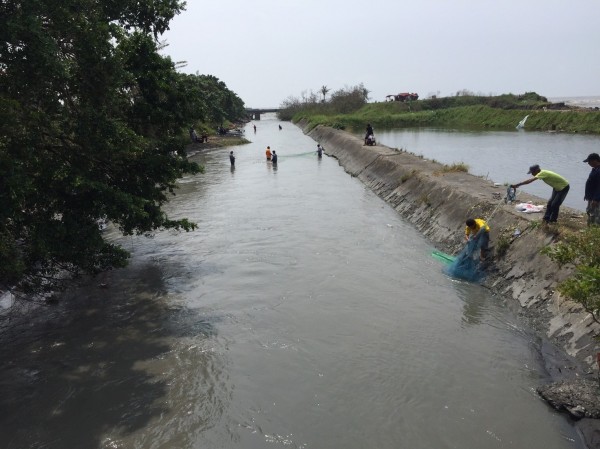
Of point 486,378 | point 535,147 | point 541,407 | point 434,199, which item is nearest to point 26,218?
Answer: point 486,378

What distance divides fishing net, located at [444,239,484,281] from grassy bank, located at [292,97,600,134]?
45298 millimetres

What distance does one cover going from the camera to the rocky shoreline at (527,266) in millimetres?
7371

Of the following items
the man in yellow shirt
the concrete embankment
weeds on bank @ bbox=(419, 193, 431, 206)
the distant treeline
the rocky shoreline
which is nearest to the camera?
the rocky shoreline

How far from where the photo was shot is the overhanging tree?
7.84 m

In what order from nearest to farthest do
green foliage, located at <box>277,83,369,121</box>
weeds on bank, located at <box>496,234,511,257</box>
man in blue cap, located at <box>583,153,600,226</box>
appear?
man in blue cap, located at <box>583,153,600,226</box>
weeds on bank, located at <box>496,234,511,257</box>
green foliage, located at <box>277,83,369,121</box>

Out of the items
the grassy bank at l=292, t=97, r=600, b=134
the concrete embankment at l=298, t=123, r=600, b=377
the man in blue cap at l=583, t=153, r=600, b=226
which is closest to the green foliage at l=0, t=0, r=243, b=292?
the concrete embankment at l=298, t=123, r=600, b=377

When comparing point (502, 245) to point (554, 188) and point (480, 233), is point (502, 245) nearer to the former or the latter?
point (480, 233)

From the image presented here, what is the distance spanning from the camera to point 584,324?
27.7ft

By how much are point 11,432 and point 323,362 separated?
528 centimetres

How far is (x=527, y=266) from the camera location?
1095cm

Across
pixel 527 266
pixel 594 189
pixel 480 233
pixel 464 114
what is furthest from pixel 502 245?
pixel 464 114

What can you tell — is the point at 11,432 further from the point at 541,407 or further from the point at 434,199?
the point at 434,199

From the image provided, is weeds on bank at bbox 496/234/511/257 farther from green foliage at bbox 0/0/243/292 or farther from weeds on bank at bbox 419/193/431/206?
green foliage at bbox 0/0/243/292

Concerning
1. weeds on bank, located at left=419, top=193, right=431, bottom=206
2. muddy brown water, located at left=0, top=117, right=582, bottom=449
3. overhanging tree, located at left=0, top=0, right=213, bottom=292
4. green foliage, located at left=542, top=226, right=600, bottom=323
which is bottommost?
muddy brown water, located at left=0, top=117, right=582, bottom=449
